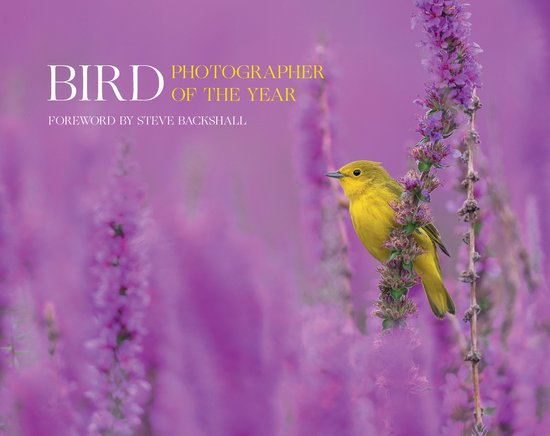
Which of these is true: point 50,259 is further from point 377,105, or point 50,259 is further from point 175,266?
point 377,105

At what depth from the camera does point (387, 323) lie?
869mm

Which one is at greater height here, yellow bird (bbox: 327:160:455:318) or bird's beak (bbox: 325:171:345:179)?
bird's beak (bbox: 325:171:345:179)

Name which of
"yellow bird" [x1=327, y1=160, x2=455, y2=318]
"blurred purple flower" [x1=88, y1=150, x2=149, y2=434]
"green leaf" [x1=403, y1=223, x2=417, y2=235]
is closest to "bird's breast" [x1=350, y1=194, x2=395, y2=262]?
"yellow bird" [x1=327, y1=160, x2=455, y2=318]

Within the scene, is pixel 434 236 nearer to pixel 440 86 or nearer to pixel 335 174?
→ pixel 335 174

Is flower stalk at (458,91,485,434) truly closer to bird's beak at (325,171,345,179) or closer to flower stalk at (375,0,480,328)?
flower stalk at (375,0,480,328)

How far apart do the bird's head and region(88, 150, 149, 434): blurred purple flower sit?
1.04ft

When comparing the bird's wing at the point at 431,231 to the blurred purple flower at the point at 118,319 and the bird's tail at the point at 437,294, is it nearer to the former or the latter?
the bird's tail at the point at 437,294

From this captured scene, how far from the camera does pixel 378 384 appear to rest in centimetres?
87

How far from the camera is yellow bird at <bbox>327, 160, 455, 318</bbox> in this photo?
115 cm

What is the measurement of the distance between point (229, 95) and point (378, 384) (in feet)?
2.45

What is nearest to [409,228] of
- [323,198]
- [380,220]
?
[380,220]

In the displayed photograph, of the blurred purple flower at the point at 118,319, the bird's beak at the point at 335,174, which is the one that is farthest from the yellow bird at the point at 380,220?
the blurred purple flower at the point at 118,319

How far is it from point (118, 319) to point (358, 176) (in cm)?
42

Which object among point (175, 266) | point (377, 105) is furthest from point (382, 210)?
point (377, 105)
